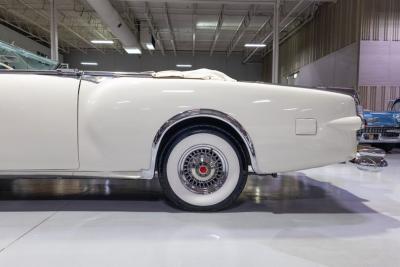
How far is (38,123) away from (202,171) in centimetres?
133

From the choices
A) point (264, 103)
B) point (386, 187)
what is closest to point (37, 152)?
point (264, 103)

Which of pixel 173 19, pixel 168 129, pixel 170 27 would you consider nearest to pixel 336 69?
pixel 173 19

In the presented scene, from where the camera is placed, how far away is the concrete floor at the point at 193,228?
2.12 meters

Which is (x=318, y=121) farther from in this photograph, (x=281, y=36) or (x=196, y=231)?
(x=281, y=36)

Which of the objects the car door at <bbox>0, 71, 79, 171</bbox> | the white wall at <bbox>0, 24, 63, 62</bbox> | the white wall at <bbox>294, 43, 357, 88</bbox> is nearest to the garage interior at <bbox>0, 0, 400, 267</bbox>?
the car door at <bbox>0, 71, 79, 171</bbox>

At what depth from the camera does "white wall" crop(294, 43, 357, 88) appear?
44.2 ft

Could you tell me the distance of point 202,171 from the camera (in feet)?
10.00

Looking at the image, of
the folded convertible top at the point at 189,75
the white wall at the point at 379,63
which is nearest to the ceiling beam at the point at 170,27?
the white wall at the point at 379,63

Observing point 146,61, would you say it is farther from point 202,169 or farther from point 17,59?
point 202,169

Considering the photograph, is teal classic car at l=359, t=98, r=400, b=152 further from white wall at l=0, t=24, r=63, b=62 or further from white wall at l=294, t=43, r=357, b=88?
white wall at l=0, t=24, r=63, b=62

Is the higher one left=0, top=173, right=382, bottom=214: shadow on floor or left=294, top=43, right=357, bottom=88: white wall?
left=294, top=43, right=357, bottom=88: white wall

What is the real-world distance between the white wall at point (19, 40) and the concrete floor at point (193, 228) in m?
A: 16.9

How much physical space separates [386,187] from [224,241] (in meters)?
2.80

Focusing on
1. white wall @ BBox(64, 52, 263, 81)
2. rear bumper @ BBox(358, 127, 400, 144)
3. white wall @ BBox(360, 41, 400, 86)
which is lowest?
rear bumper @ BBox(358, 127, 400, 144)
